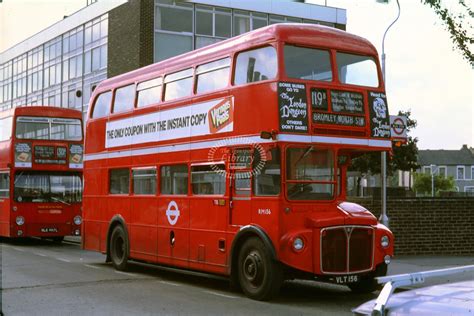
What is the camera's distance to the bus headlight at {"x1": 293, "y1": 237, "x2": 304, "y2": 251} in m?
9.98

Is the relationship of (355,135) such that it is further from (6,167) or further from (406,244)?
(6,167)

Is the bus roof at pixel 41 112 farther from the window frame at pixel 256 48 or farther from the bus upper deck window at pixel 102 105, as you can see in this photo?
the window frame at pixel 256 48

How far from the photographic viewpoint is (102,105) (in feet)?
53.6

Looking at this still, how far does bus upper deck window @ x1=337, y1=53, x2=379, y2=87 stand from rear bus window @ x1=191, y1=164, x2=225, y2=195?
262 centimetres

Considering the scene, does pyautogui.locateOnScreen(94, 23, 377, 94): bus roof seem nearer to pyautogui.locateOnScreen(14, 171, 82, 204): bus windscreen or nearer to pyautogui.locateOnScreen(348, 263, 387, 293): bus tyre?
pyautogui.locateOnScreen(348, 263, 387, 293): bus tyre

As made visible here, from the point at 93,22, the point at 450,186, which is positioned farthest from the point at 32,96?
the point at 450,186

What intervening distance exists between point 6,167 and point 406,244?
521 inches

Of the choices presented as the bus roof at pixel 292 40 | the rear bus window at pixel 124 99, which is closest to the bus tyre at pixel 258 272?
the bus roof at pixel 292 40

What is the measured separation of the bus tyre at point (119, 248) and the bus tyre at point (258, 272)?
14.7 ft

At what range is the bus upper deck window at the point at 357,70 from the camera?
36.5 feet

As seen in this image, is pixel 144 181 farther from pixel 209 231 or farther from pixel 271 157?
pixel 271 157

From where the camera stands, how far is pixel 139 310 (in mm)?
9266

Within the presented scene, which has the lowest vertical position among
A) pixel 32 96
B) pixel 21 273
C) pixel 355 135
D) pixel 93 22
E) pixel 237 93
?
pixel 21 273

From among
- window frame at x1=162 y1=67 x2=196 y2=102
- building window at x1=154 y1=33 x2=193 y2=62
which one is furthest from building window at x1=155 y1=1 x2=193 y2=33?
window frame at x1=162 y1=67 x2=196 y2=102
